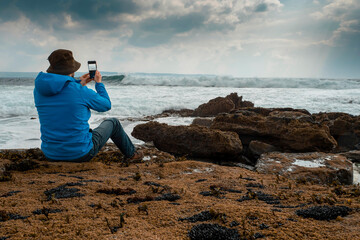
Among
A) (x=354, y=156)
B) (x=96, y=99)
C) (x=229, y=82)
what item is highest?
(x=229, y=82)

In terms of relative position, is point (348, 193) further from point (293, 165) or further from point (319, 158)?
point (319, 158)

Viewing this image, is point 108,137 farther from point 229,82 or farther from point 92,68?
point 229,82

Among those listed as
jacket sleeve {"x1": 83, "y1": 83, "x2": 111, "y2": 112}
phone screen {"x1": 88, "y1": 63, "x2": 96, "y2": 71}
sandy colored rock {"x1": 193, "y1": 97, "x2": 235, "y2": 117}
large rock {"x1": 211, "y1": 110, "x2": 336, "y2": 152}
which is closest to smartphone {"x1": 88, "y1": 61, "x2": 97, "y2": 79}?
phone screen {"x1": 88, "y1": 63, "x2": 96, "y2": 71}

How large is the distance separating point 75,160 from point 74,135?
45 centimetres

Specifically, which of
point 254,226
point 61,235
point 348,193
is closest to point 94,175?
point 61,235

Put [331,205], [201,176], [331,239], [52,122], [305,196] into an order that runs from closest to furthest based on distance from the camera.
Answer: [331,239]
[331,205]
[305,196]
[52,122]
[201,176]

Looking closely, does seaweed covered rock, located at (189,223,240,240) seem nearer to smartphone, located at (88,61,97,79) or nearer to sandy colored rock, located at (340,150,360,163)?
smartphone, located at (88,61,97,79)

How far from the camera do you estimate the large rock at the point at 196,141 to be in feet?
17.1

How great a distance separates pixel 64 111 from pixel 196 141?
111 inches

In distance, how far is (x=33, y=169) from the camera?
3748 millimetres

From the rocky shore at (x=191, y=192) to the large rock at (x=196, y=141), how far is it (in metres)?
0.02

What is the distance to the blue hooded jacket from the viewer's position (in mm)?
3182

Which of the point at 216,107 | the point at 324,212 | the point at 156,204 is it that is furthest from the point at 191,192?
the point at 216,107

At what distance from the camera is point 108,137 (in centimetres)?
406
